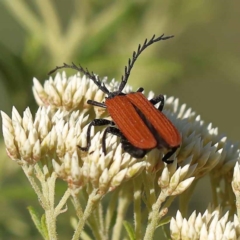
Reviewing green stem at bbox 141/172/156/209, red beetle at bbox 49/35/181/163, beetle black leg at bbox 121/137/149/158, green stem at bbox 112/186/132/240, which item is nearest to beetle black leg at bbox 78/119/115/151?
red beetle at bbox 49/35/181/163

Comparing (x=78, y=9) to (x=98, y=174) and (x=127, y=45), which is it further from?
(x=98, y=174)

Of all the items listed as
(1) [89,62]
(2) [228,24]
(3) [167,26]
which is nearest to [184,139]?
(1) [89,62]

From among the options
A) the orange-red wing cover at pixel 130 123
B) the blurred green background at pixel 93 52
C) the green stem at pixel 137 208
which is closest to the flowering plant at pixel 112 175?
the green stem at pixel 137 208

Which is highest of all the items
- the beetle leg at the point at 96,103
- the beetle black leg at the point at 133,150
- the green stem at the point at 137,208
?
the beetle leg at the point at 96,103

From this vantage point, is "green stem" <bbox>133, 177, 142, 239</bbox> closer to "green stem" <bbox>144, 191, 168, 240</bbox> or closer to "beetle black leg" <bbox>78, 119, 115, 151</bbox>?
"green stem" <bbox>144, 191, 168, 240</bbox>

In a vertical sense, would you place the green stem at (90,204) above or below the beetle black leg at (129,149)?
below

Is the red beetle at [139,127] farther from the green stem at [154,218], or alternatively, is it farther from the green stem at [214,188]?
the green stem at [214,188]

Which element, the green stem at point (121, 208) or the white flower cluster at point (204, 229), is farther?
the green stem at point (121, 208)
